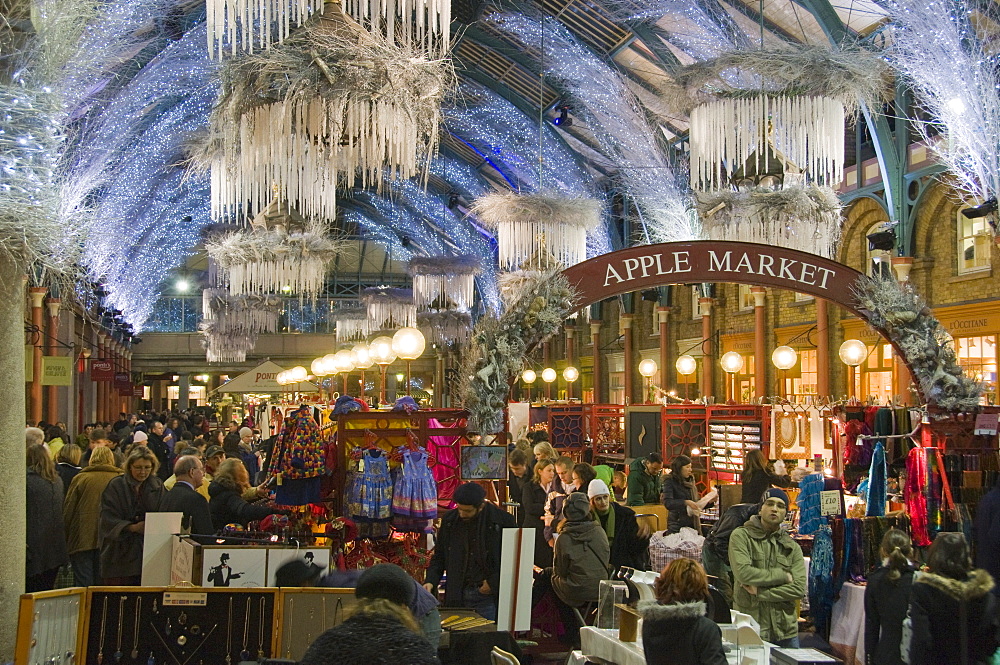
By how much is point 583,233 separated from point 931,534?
6.16 m

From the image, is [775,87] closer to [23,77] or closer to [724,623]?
[724,623]

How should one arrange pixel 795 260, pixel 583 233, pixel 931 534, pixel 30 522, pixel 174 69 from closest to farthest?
pixel 30 522
pixel 931 534
pixel 795 260
pixel 583 233
pixel 174 69

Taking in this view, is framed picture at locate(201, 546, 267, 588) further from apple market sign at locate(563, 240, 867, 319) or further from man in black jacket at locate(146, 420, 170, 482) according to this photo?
man in black jacket at locate(146, 420, 170, 482)

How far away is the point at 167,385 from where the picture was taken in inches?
1784

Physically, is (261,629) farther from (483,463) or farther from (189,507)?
(483,463)

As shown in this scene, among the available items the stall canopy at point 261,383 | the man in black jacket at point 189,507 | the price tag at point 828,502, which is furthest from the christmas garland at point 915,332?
the stall canopy at point 261,383

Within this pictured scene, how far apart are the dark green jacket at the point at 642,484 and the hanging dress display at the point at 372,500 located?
3004mm

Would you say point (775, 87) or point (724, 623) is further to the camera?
point (775, 87)

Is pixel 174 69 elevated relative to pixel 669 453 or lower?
elevated

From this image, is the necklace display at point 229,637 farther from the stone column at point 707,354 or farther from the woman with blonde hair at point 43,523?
the stone column at point 707,354

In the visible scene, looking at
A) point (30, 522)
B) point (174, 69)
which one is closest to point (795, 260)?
point (30, 522)

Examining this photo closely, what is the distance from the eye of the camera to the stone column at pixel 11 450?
4.84 meters

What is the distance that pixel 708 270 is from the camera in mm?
8672

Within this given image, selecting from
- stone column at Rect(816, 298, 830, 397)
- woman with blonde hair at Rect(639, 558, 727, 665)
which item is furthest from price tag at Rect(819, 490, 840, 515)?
stone column at Rect(816, 298, 830, 397)
